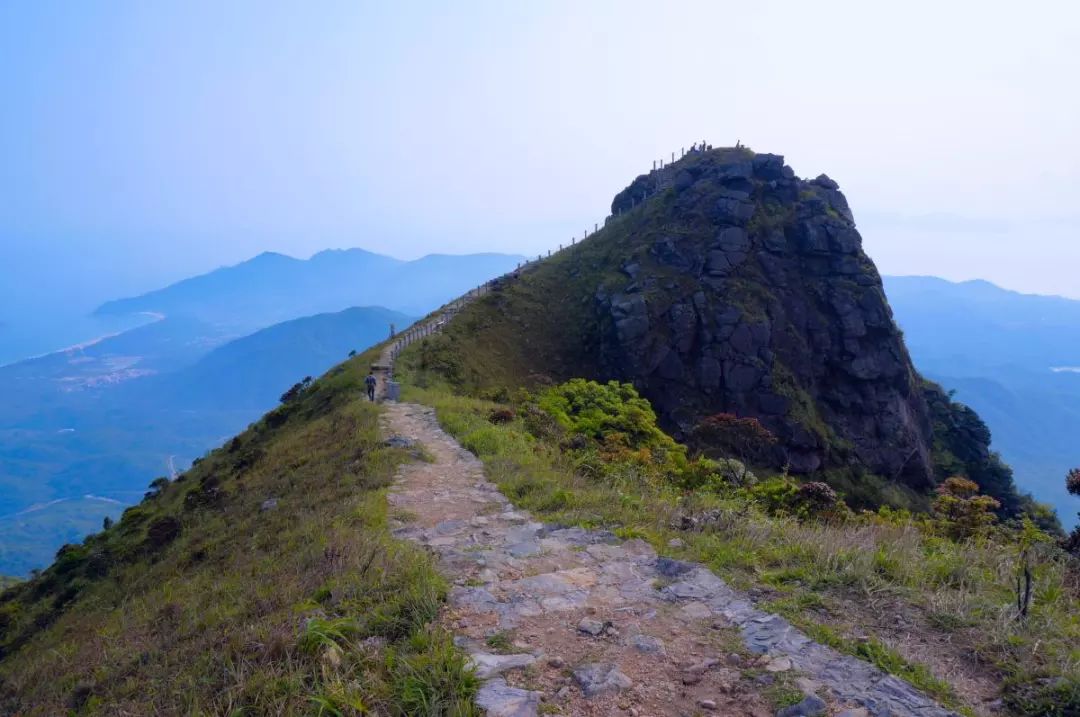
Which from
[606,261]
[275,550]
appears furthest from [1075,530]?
[606,261]

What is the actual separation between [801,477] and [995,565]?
116 feet

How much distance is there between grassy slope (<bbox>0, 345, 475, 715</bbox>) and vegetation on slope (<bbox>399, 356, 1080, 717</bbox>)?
10.9 feet

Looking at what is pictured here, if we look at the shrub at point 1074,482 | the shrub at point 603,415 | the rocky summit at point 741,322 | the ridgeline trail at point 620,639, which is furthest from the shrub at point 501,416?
the rocky summit at point 741,322

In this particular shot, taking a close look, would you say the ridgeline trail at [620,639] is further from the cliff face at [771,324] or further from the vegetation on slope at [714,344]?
the cliff face at [771,324]

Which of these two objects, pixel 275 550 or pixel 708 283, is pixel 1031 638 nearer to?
pixel 275 550

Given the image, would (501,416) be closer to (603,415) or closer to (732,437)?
A: (603,415)

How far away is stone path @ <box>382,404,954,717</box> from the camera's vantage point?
481cm

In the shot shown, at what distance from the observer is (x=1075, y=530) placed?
27.0 ft

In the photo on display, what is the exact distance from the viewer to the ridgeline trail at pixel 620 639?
4.81 m

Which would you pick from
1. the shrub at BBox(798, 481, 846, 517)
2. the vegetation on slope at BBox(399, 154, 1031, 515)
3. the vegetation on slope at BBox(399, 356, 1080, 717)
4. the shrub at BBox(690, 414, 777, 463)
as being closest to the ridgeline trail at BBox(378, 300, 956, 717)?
the vegetation on slope at BBox(399, 356, 1080, 717)

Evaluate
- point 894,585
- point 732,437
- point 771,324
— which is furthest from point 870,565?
point 771,324

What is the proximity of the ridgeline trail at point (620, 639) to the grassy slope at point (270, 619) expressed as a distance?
54 cm

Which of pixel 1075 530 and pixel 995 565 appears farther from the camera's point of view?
pixel 1075 530

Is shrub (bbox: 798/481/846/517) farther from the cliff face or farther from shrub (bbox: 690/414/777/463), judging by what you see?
the cliff face
